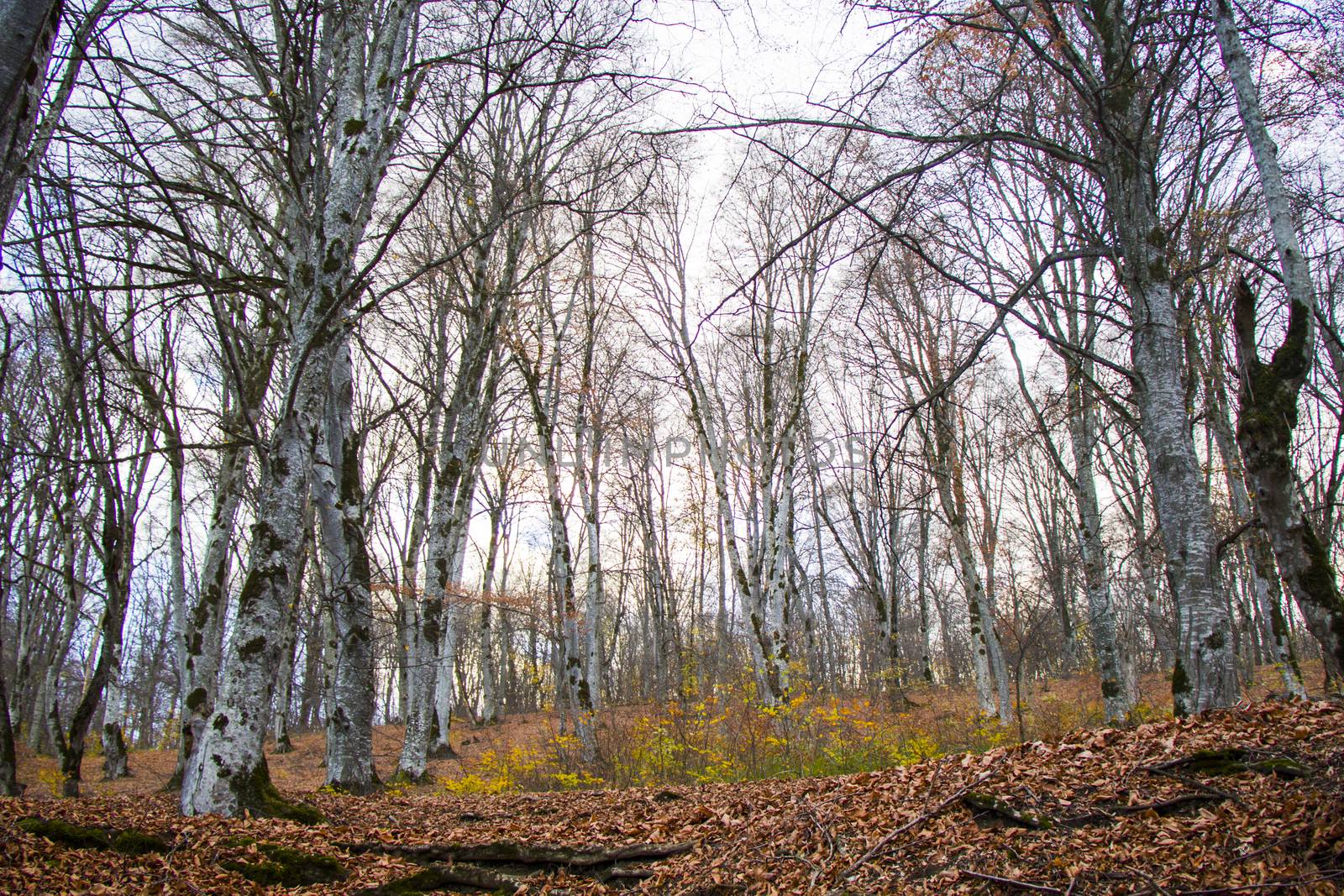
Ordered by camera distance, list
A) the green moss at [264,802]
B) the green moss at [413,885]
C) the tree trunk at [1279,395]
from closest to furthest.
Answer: the green moss at [413,885] → the tree trunk at [1279,395] → the green moss at [264,802]

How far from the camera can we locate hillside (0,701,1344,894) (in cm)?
220

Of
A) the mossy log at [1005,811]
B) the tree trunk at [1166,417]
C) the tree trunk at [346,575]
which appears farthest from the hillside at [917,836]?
the tree trunk at [346,575]

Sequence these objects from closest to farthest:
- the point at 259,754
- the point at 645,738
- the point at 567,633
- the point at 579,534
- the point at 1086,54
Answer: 1. the point at 259,754
2. the point at 1086,54
3. the point at 645,738
4. the point at 567,633
5. the point at 579,534

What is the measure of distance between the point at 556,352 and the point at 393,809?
8.66 meters

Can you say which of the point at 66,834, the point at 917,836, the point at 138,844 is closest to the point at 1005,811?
the point at 917,836

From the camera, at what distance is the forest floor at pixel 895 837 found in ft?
7.25

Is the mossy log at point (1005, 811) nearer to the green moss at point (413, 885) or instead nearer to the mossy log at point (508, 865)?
the mossy log at point (508, 865)

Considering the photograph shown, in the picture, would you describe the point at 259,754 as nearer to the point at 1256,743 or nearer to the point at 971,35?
the point at 1256,743

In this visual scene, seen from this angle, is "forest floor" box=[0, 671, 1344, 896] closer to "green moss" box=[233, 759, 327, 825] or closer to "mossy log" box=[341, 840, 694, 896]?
"mossy log" box=[341, 840, 694, 896]

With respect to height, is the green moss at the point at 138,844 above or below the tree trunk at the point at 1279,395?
below

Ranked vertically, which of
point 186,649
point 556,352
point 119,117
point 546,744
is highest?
point 556,352

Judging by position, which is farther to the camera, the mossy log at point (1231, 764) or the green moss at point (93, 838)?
the green moss at point (93, 838)

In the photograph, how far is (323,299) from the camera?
16.3 feet

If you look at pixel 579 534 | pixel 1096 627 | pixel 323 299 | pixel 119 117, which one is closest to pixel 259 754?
pixel 323 299
